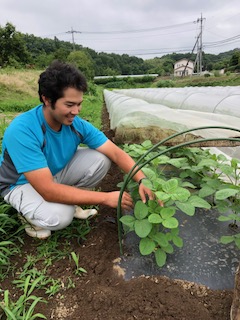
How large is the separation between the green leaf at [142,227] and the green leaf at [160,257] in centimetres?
19

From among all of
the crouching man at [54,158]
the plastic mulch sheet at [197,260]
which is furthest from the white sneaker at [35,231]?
the plastic mulch sheet at [197,260]

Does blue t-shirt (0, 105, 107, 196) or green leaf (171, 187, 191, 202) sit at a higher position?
blue t-shirt (0, 105, 107, 196)

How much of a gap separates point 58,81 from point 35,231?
1082 mm

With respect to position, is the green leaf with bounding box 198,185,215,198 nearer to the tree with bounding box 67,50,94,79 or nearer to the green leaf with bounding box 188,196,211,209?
the green leaf with bounding box 188,196,211,209

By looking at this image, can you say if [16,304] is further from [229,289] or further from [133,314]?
[229,289]

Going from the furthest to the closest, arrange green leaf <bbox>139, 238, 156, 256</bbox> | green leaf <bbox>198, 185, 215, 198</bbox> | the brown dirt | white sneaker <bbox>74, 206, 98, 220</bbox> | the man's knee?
white sneaker <bbox>74, 206, 98, 220</bbox>, the man's knee, green leaf <bbox>198, 185, 215, 198</bbox>, green leaf <bbox>139, 238, 156, 256</bbox>, the brown dirt

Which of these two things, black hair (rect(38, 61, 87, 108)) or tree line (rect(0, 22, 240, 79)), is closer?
black hair (rect(38, 61, 87, 108))

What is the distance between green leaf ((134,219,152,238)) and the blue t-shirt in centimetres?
68

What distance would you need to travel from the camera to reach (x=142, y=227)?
1344 millimetres

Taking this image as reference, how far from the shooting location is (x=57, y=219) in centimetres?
177

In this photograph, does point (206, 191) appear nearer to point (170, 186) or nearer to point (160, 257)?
point (170, 186)

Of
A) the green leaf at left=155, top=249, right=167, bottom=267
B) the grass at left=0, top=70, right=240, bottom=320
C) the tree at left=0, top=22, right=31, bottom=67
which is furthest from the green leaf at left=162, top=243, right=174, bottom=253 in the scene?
the tree at left=0, top=22, right=31, bottom=67

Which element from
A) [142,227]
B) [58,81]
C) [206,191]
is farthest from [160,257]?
[58,81]

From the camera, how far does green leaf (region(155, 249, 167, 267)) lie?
1383 millimetres
